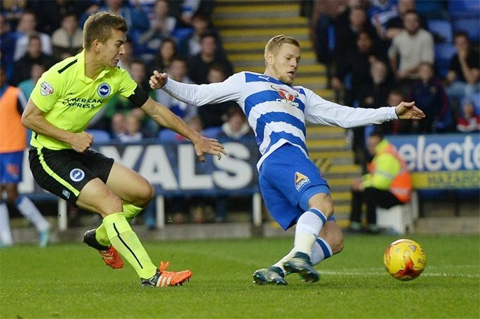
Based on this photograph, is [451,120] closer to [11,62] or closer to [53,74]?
[11,62]

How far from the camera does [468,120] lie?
720 inches

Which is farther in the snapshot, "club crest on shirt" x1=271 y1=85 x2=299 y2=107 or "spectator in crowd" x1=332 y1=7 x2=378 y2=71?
"spectator in crowd" x1=332 y1=7 x2=378 y2=71

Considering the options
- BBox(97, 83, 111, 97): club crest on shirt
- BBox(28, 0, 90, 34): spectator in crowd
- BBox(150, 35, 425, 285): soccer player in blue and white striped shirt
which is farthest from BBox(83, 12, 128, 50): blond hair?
BBox(28, 0, 90, 34): spectator in crowd

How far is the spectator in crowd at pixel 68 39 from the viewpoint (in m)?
19.1

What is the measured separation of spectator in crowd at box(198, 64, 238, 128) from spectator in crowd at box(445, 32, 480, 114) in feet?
12.2

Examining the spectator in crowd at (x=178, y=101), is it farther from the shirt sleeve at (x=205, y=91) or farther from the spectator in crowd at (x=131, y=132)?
the shirt sleeve at (x=205, y=91)

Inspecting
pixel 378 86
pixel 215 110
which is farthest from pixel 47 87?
pixel 378 86

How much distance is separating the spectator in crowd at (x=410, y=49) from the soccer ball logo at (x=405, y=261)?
33.2ft

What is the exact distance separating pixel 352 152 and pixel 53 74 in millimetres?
10176

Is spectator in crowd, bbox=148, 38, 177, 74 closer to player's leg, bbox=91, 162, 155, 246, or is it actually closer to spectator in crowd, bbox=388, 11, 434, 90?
spectator in crowd, bbox=388, 11, 434, 90

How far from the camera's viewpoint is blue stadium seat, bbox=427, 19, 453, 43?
803 inches

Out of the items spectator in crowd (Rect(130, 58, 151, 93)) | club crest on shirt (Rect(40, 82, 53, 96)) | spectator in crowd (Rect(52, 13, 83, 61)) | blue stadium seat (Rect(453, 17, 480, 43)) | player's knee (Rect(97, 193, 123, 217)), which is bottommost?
player's knee (Rect(97, 193, 123, 217))

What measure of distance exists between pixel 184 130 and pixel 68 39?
10248mm

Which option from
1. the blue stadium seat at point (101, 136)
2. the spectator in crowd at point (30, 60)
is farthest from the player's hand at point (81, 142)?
the spectator in crowd at point (30, 60)
